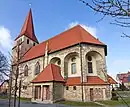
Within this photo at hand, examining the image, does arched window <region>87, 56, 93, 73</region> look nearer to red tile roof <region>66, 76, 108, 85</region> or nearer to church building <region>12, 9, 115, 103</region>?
church building <region>12, 9, 115, 103</region>

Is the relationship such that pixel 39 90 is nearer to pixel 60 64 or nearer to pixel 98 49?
pixel 60 64

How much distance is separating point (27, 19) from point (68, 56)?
27.1m

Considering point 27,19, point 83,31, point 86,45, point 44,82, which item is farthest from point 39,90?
point 27,19

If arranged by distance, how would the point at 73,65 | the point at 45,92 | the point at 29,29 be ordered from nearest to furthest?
the point at 45,92
the point at 73,65
the point at 29,29

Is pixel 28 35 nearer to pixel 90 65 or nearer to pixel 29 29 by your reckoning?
pixel 29 29

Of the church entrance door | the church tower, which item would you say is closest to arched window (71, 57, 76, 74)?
the church entrance door

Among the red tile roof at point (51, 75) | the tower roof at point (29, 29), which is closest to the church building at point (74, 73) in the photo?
the red tile roof at point (51, 75)

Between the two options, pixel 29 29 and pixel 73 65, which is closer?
pixel 73 65

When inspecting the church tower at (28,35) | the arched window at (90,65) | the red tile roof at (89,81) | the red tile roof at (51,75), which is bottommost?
the red tile roof at (89,81)

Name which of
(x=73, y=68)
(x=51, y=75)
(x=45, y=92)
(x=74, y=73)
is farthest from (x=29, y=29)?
(x=45, y=92)

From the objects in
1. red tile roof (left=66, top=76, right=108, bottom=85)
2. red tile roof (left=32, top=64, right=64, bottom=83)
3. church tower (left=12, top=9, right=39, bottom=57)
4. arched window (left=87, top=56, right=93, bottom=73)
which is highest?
church tower (left=12, top=9, right=39, bottom=57)

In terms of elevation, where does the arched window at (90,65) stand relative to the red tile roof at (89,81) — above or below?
above

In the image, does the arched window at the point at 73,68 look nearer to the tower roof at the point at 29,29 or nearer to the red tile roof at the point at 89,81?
the red tile roof at the point at 89,81

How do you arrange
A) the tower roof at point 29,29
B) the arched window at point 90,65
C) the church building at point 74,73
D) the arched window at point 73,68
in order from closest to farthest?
1. the church building at point 74,73
2. the arched window at point 90,65
3. the arched window at point 73,68
4. the tower roof at point 29,29
